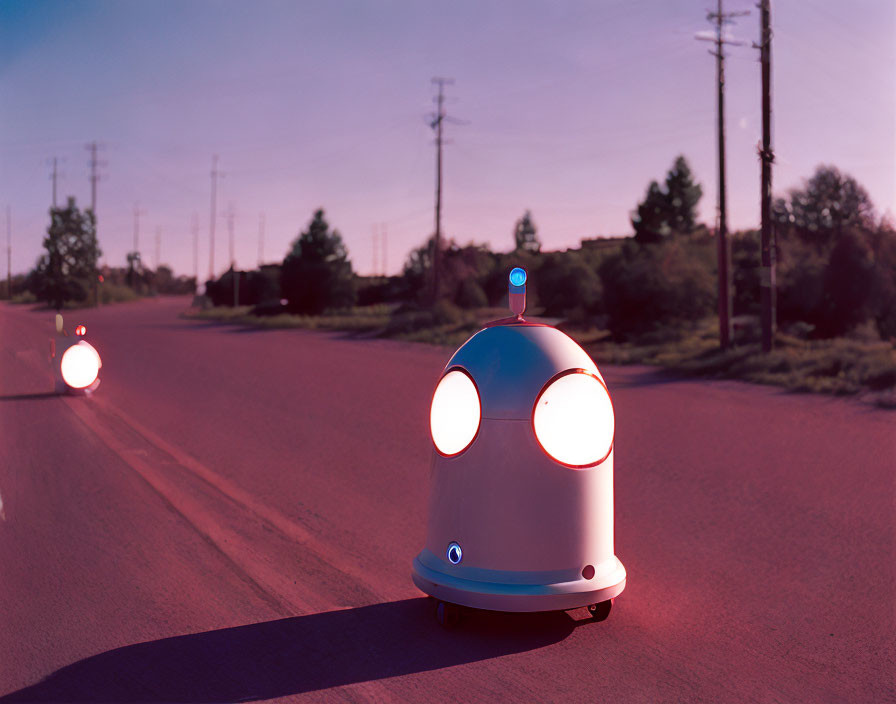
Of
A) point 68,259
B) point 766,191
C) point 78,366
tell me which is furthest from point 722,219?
point 68,259

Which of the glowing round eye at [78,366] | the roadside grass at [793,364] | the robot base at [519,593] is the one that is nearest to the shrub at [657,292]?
the roadside grass at [793,364]

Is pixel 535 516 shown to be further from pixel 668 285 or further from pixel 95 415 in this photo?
pixel 668 285

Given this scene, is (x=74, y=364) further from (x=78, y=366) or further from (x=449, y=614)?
(x=449, y=614)

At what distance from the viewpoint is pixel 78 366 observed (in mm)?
14320

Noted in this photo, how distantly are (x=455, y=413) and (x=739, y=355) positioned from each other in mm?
18664

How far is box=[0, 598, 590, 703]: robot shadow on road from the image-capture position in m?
3.73

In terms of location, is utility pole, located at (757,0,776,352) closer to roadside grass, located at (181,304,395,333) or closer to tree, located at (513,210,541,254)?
roadside grass, located at (181,304,395,333)

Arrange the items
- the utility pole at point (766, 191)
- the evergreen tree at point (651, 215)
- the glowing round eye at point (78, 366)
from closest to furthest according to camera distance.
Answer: the glowing round eye at point (78, 366) < the utility pole at point (766, 191) < the evergreen tree at point (651, 215)

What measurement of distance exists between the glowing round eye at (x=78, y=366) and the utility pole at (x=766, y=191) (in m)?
14.9

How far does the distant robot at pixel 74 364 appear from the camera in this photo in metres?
14.3

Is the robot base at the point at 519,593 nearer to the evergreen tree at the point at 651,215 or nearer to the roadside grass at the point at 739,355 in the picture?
the roadside grass at the point at 739,355

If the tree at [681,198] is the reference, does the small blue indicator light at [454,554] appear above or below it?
below

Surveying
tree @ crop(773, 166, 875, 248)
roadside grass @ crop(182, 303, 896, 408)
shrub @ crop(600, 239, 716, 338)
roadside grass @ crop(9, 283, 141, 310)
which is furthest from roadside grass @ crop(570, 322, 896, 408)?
roadside grass @ crop(9, 283, 141, 310)

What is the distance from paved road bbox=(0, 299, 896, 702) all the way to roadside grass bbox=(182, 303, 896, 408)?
16.5ft
